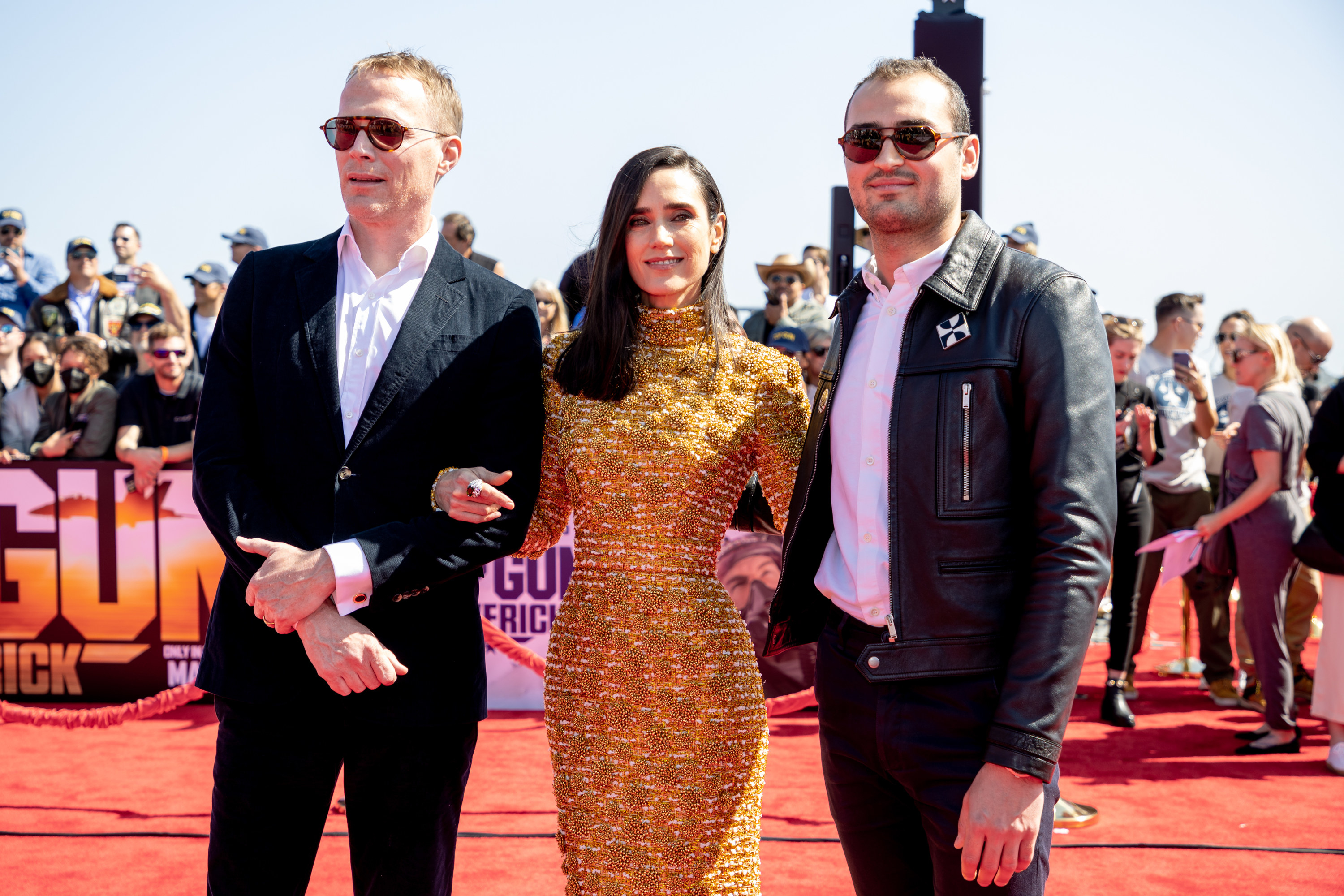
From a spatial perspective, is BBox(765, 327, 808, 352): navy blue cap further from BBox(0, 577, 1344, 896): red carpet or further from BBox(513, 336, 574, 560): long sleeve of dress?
BBox(513, 336, 574, 560): long sleeve of dress

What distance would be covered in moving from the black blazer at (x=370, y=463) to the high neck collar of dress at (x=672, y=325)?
0.43 metres

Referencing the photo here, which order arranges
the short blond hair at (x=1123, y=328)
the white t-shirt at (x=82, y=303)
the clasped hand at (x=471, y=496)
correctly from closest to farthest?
the clasped hand at (x=471, y=496) → the short blond hair at (x=1123, y=328) → the white t-shirt at (x=82, y=303)

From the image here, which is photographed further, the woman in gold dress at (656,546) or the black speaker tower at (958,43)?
the black speaker tower at (958,43)

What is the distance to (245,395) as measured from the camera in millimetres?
2414

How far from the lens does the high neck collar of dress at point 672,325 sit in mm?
2818

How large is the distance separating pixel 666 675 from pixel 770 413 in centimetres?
69

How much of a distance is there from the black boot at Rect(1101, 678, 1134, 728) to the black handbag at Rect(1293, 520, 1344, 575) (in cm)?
134

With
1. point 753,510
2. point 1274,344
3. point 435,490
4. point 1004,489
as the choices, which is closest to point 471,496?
point 435,490

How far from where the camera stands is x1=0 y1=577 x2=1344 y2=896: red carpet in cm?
402

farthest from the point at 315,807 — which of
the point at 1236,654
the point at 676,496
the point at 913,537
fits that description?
the point at 1236,654

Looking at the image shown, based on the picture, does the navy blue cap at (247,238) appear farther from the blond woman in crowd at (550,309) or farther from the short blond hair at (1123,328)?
the short blond hair at (1123,328)

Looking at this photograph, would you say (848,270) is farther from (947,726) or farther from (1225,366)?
(1225,366)

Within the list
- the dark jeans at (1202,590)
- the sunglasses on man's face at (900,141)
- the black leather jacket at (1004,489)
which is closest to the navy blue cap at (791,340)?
the dark jeans at (1202,590)

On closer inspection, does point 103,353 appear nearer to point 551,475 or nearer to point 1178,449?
point 551,475
